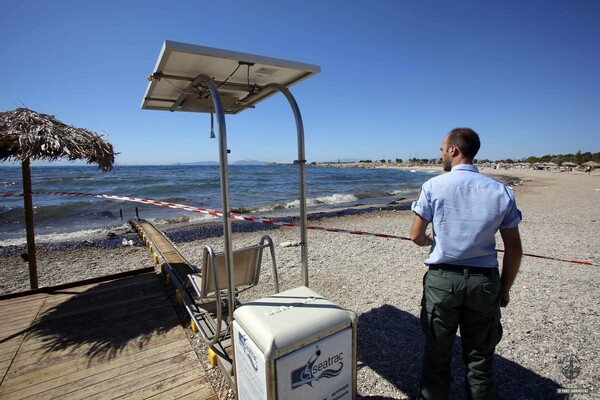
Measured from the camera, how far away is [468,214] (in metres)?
1.98

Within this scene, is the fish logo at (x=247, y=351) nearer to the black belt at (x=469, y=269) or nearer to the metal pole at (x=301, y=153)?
the metal pole at (x=301, y=153)

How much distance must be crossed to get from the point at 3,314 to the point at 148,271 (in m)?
1.84

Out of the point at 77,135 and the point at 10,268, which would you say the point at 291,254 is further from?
the point at 10,268

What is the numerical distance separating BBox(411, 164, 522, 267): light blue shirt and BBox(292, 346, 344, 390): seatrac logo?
0.99m

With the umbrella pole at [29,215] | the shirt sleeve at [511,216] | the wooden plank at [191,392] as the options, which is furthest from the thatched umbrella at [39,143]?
the shirt sleeve at [511,216]

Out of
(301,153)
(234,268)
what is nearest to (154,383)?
(234,268)

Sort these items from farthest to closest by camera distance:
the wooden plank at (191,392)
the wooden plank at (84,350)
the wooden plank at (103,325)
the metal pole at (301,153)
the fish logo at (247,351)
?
the wooden plank at (103,325) < the wooden plank at (84,350) < the metal pole at (301,153) < the wooden plank at (191,392) < the fish logo at (247,351)

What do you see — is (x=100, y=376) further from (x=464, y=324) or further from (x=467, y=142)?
(x=467, y=142)

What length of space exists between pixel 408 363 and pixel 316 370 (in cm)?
177

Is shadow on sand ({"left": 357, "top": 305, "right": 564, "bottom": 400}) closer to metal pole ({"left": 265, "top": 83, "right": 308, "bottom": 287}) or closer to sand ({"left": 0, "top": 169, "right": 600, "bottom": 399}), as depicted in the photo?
sand ({"left": 0, "top": 169, "right": 600, "bottom": 399})

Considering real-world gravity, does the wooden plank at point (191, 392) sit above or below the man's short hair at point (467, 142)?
below

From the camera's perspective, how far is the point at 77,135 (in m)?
4.37

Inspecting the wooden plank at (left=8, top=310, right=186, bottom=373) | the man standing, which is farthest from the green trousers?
the wooden plank at (left=8, top=310, right=186, bottom=373)

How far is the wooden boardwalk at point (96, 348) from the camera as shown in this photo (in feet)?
8.29
